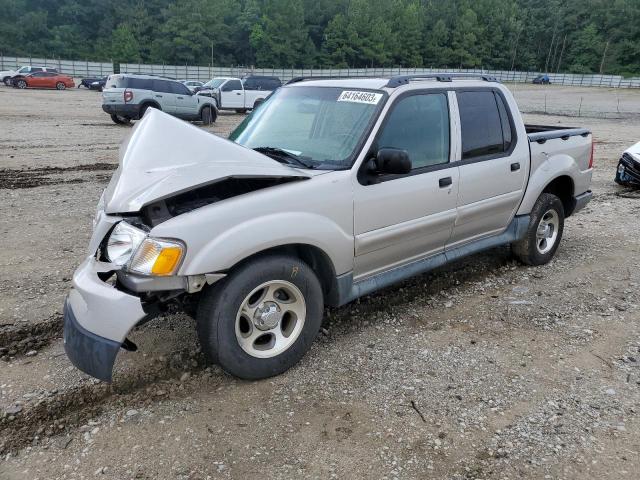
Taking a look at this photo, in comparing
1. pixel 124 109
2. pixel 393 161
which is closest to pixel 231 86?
pixel 124 109

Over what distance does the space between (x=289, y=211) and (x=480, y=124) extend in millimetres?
2183

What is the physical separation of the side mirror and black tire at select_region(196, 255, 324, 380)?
0.86 m

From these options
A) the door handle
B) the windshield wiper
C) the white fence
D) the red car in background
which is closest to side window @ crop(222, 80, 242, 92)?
the windshield wiper

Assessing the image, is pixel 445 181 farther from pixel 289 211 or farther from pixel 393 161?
pixel 289 211

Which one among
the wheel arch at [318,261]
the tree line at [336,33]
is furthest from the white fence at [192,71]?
the wheel arch at [318,261]

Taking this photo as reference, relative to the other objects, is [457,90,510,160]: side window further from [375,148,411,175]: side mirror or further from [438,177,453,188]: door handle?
[375,148,411,175]: side mirror

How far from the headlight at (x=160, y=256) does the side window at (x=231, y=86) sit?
23.5m

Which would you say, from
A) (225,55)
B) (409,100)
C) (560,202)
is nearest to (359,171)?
(409,100)

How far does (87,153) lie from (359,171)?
1063cm

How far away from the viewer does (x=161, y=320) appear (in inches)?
158

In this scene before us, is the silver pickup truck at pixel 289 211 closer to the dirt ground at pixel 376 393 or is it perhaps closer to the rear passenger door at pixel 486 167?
the rear passenger door at pixel 486 167

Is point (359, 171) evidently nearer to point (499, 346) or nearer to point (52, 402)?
point (499, 346)

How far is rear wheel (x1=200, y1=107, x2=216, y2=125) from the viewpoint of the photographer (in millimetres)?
19922

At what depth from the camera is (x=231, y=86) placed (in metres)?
25.0
